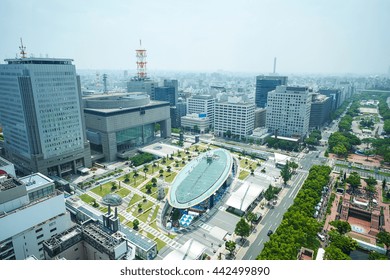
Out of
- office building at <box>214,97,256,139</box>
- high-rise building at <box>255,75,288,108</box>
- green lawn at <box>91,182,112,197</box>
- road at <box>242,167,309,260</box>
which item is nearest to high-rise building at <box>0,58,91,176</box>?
green lawn at <box>91,182,112,197</box>

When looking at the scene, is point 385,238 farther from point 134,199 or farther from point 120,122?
point 120,122

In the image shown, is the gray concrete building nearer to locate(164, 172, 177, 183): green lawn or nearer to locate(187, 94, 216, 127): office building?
locate(164, 172, 177, 183): green lawn

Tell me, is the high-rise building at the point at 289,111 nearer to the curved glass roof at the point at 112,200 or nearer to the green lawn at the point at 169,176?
the green lawn at the point at 169,176

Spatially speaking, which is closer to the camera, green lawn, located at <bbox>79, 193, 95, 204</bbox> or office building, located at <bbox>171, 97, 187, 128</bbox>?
green lawn, located at <bbox>79, 193, 95, 204</bbox>

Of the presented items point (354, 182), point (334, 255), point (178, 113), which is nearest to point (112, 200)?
point (334, 255)

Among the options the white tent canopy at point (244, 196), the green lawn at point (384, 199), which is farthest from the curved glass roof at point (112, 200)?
the green lawn at point (384, 199)
